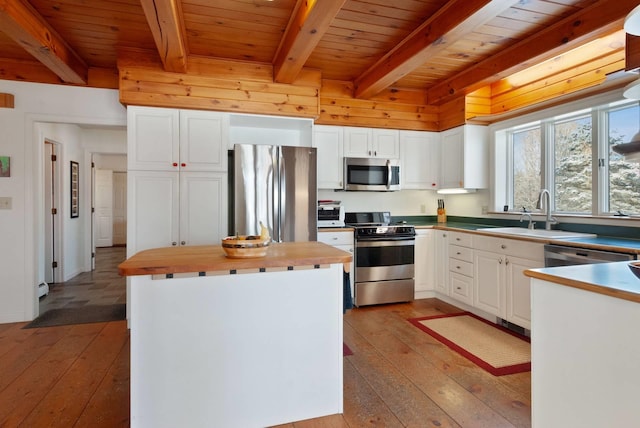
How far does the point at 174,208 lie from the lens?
10.8ft

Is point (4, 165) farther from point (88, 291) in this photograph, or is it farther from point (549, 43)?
point (549, 43)

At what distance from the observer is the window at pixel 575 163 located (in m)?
2.85

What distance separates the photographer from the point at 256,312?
182 centimetres

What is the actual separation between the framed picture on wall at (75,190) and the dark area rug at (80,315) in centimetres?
219

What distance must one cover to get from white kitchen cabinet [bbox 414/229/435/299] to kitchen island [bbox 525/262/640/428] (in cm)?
247

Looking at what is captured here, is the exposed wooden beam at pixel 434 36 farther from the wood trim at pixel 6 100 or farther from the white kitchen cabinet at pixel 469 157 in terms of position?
the wood trim at pixel 6 100

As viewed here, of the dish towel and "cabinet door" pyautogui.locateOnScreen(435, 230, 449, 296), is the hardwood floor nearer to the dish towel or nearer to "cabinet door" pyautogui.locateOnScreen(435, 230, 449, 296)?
the dish towel

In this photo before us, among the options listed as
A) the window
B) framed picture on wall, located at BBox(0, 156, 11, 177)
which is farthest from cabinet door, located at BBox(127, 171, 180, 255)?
the window

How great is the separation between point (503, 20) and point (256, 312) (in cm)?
269

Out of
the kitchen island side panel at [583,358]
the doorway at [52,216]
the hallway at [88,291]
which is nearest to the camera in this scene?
the kitchen island side panel at [583,358]

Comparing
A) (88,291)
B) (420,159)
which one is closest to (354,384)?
(420,159)

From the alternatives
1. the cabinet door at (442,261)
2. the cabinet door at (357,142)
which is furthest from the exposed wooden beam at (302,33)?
the cabinet door at (442,261)

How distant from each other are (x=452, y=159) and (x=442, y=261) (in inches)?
49.3

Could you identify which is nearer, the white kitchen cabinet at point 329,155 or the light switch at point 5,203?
the light switch at point 5,203
